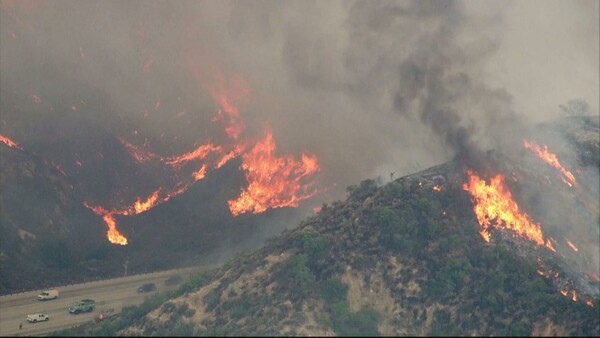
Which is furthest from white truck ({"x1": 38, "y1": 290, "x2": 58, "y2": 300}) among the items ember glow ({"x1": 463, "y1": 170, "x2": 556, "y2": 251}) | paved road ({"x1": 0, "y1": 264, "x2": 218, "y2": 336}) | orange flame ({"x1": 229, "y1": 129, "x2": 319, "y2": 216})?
ember glow ({"x1": 463, "y1": 170, "x2": 556, "y2": 251})

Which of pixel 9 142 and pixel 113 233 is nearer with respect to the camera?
pixel 9 142

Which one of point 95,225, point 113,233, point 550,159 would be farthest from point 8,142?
point 550,159

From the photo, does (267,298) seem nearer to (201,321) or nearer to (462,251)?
(201,321)

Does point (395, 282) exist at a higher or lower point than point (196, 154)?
lower

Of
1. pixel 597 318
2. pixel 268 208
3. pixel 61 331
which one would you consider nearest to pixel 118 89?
pixel 268 208

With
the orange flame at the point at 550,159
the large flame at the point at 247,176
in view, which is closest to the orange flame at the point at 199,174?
the large flame at the point at 247,176

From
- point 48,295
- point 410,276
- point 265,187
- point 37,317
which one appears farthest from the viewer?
point 265,187

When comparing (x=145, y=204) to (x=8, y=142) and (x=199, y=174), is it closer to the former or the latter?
(x=199, y=174)
